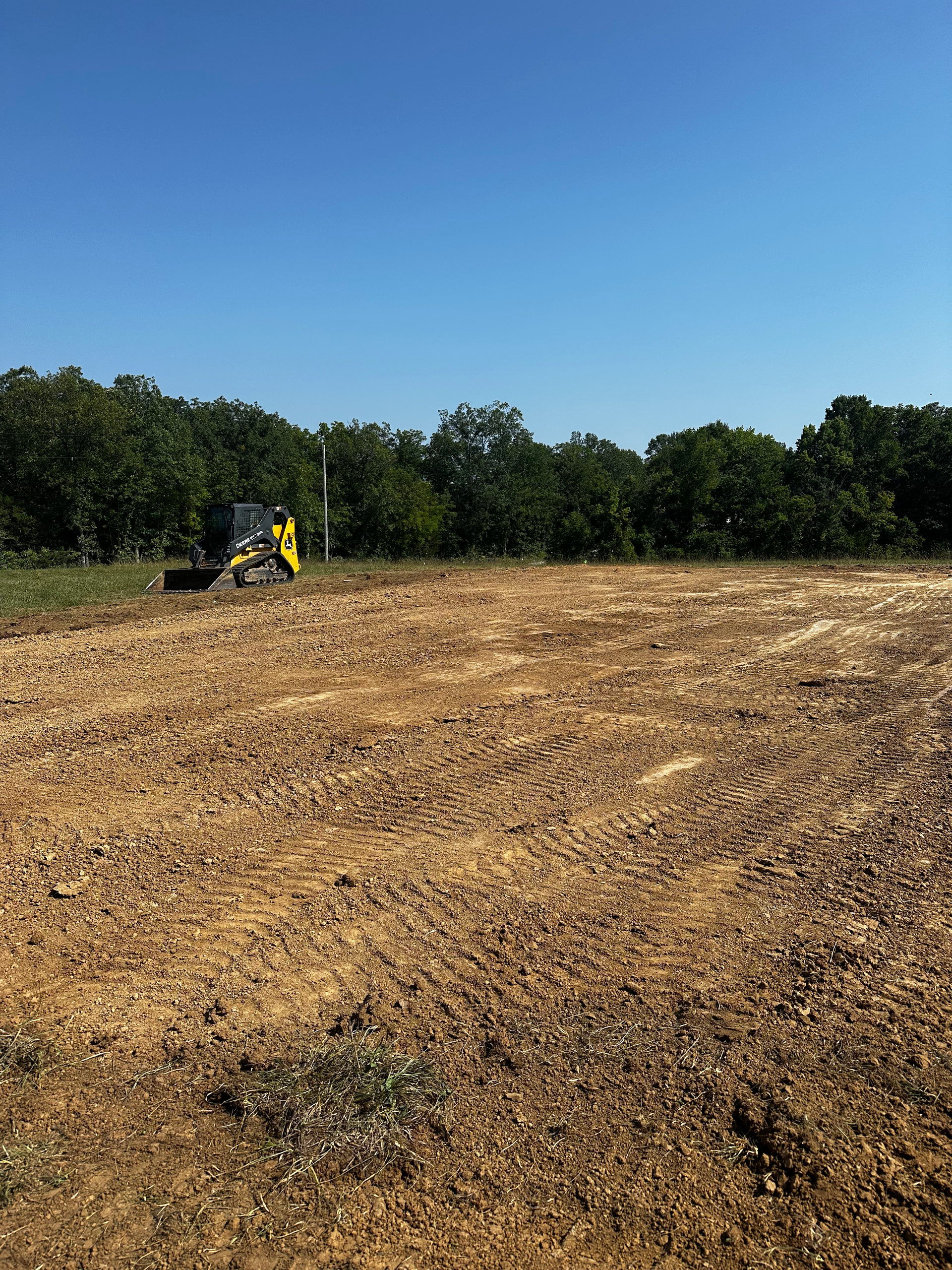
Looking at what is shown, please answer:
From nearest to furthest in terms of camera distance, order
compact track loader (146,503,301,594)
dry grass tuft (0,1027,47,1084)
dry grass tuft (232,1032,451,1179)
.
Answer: dry grass tuft (232,1032,451,1179) → dry grass tuft (0,1027,47,1084) → compact track loader (146,503,301,594)

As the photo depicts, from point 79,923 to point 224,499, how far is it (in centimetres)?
4552

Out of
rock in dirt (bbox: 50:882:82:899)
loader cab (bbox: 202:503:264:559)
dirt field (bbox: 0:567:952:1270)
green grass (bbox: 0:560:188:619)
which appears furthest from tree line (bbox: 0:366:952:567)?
rock in dirt (bbox: 50:882:82:899)

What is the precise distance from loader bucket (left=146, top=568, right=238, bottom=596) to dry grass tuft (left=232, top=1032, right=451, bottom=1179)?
1709 centimetres

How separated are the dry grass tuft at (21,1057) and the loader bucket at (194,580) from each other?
1654 cm

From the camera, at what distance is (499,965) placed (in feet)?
11.9

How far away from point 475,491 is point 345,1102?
52.7 m

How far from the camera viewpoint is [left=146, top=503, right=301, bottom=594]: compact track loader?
19.0 m

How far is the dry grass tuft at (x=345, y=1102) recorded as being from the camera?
2570 millimetres

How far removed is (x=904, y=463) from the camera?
136 ft

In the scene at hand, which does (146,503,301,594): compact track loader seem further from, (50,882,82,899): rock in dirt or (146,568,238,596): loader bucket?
(50,882,82,899): rock in dirt

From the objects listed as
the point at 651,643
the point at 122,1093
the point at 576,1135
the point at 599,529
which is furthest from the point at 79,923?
the point at 599,529

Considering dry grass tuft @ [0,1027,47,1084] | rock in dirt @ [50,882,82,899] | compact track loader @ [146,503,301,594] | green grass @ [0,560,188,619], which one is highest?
compact track loader @ [146,503,301,594]

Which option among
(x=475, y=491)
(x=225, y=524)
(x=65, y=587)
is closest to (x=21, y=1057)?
(x=225, y=524)

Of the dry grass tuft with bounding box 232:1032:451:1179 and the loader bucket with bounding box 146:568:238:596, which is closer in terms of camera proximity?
the dry grass tuft with bounding box 232:1032:451:1179
